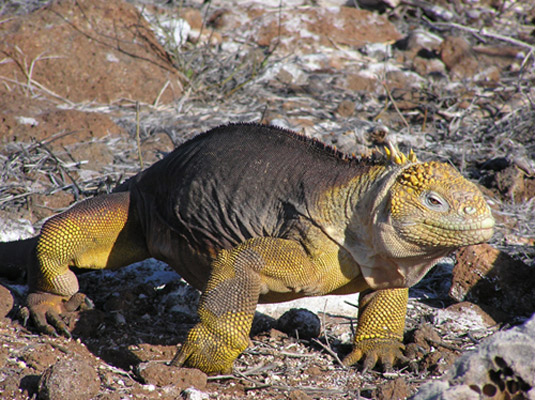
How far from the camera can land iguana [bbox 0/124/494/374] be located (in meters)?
3.89

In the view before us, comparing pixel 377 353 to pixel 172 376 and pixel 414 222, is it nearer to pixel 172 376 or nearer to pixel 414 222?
pixel 414 222

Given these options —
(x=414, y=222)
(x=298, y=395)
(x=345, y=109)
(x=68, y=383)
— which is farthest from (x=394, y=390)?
(x=345, y=109)

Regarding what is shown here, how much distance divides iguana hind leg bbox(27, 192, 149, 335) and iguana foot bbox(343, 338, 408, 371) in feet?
6.10

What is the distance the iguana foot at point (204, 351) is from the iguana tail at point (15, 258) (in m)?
1.96

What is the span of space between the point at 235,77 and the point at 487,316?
5.71 m

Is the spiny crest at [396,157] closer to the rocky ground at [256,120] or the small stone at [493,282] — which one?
the rocky ground at [256,120]

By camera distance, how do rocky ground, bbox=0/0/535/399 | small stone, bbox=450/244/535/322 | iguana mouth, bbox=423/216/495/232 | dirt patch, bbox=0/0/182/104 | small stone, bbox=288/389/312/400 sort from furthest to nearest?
dirt patch, bbox=0/0/182/104 → small stone, bbox=450/244/535/322 → rocky ground, bbox=0/0/535/399 → small stone, bbox=288/389/312/400 → iguana mouth, bbox=423/216/495/232

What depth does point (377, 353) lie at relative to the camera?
180 inches

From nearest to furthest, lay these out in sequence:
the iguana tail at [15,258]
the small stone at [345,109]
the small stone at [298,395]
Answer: the small stone at [298,395] < the iguana tail at [15,258] < the small stone at [345,109]

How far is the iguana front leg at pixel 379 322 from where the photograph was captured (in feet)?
15.3

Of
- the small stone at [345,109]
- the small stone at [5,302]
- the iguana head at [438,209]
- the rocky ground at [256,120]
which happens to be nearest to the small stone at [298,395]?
the rocky ground at [256,120]

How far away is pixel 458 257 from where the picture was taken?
18.4 feet

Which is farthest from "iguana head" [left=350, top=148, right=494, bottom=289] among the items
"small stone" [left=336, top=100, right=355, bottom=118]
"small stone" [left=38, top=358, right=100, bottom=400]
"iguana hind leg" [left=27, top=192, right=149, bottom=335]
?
"small stone" [left=336, top=100, right=355, bottom=118]

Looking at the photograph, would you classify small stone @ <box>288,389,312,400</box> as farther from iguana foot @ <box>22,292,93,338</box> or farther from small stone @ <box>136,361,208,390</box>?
iguana foot @ <box>22,292,93,338</box>
